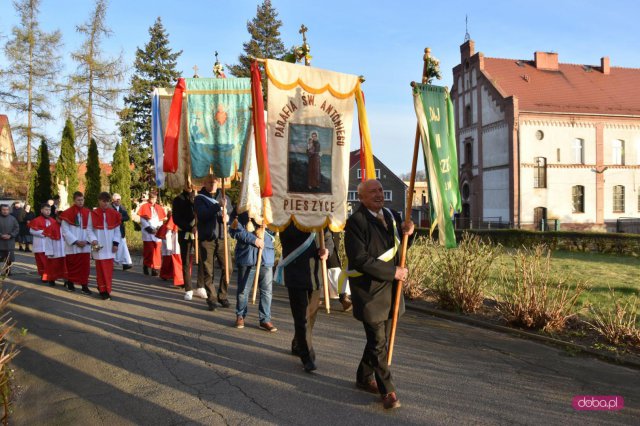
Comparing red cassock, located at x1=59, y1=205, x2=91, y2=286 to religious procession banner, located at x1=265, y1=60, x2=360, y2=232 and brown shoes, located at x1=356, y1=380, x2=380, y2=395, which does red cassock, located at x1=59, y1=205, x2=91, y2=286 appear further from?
brown shoes, located at x1=356, y1=380, x2=380, y2=395

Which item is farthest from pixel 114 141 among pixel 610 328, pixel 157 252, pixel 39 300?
pixel 610 328

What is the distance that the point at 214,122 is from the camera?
8391 mm

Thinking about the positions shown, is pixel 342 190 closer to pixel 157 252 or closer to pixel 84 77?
pixel 157 252

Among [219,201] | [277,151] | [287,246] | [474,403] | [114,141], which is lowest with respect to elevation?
[474,403]

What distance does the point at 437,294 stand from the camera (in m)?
8.92

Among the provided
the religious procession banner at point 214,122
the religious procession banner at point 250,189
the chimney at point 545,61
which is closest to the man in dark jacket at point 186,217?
the religious procession banner at point 214,122

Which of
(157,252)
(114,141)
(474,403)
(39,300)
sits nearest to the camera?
(474,403)

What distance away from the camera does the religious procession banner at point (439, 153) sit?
217 inches

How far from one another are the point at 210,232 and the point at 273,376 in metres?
3.93

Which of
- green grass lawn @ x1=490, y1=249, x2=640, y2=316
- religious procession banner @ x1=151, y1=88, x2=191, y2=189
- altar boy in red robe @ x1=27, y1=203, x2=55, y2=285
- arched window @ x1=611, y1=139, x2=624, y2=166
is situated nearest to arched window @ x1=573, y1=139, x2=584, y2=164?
arched window @ x1=611, y1=139, x2=624, y2=166

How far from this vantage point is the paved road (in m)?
4.37

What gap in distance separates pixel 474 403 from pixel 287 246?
2573 millimetres

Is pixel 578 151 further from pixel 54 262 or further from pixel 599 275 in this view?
pixel 54 262

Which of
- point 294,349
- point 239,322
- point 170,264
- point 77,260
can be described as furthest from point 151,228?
point 294,349
